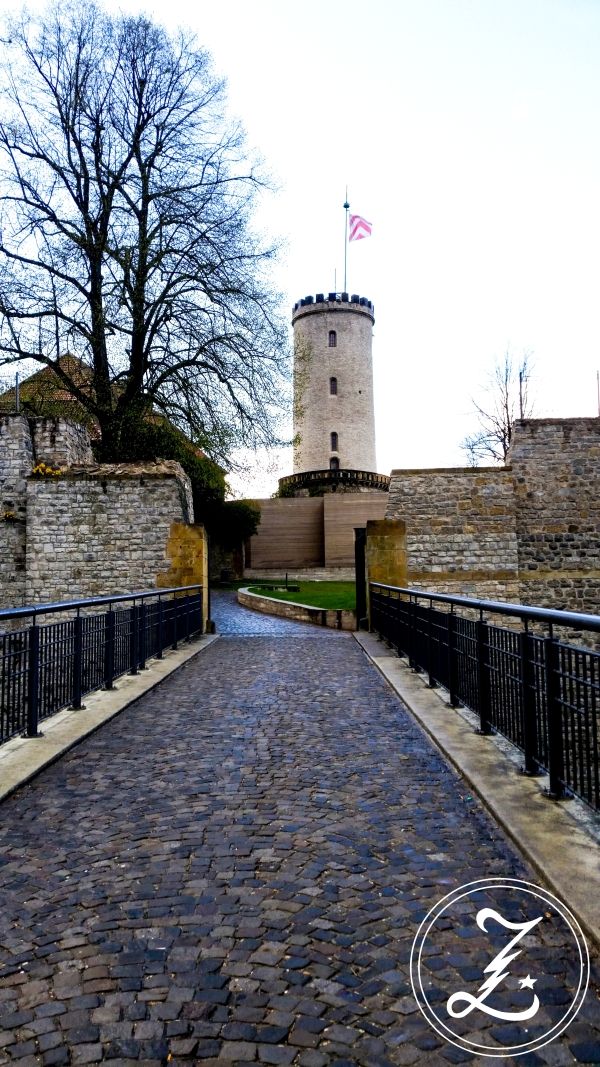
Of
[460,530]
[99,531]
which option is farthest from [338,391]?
[99,531]

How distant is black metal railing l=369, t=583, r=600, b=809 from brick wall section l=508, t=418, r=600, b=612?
1066cm

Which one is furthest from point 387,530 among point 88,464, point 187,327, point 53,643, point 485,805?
point 485,805

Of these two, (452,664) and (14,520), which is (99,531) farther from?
(452,664)

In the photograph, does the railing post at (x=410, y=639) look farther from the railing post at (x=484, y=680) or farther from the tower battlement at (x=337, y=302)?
the tower battlement at (x=337, y=302)

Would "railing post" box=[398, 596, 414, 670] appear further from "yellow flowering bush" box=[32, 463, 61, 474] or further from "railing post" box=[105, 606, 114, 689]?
"yellow flowering bush" box=[32, 463, 61, 474]

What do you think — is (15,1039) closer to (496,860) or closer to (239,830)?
(239,830)

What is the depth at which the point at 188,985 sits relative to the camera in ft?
7.48

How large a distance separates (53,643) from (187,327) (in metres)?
15.3

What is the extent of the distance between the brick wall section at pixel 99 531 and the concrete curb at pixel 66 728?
5.78m

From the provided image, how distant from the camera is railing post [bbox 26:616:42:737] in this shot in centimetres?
570

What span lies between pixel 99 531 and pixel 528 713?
12358mm

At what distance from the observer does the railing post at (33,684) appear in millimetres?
5695

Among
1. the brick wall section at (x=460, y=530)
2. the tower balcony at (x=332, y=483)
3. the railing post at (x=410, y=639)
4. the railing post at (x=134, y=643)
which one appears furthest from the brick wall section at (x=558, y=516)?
the tower balcony at (x=332, y=483)

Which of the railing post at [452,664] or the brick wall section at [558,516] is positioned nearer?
the railing post at [452,664]
